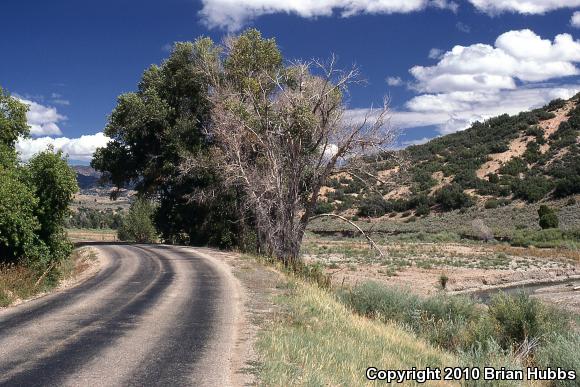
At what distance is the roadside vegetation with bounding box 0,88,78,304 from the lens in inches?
574

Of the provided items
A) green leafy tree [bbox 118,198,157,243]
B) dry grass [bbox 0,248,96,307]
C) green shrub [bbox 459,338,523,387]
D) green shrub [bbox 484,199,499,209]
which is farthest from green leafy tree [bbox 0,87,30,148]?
green shrub [bbox 484,199,499,209]

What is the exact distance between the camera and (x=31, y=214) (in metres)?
15.7

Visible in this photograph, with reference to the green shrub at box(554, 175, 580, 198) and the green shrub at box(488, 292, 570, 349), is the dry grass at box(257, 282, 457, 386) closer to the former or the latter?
the green shrub at box(488, 292, 570, 349)

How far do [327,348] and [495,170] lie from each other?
79.3 m

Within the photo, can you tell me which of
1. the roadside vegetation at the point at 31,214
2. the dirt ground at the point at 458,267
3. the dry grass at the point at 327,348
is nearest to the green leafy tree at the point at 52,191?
the roadside vegetation at the point at 31,214

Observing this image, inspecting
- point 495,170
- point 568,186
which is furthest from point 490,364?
point 495,170

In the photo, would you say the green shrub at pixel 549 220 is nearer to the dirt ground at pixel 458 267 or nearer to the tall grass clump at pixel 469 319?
the dirt ground at pixel 458 267

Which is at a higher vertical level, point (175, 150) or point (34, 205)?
point (175, 150)

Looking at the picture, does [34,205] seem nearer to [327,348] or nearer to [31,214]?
[31,214]

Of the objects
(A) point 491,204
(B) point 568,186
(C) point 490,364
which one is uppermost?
(B) point 568,186

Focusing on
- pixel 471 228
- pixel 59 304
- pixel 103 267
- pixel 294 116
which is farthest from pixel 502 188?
pixel 59 304

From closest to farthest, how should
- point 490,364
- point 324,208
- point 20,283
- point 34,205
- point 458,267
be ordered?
point 490,364, point 20,283, point 34,205, point 458,267, point 324,208

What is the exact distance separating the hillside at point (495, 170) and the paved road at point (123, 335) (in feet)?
154

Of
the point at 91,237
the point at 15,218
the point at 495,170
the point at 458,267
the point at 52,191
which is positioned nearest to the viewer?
the point at 15,218
